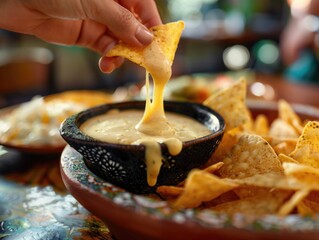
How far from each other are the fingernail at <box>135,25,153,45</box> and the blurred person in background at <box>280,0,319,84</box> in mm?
2458

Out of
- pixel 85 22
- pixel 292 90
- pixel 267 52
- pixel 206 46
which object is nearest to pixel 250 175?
pixel 85 22

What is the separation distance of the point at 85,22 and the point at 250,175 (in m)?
0.78

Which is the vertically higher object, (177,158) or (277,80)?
(177,158)

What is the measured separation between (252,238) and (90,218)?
22.0 inches

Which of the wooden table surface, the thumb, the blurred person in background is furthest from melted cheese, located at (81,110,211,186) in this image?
the blurred person in background

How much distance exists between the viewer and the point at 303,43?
410 centimetres

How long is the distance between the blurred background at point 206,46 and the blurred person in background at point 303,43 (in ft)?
0.15

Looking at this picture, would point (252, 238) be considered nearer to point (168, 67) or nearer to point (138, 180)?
point (138, 180)

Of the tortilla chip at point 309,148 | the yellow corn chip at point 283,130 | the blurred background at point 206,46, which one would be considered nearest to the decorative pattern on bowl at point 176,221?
the tortilla chip at point 309,148

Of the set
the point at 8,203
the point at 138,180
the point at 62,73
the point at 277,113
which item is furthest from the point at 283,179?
the point at 62,73

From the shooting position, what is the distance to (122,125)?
1.25 m

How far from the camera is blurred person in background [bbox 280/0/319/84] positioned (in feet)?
12.1

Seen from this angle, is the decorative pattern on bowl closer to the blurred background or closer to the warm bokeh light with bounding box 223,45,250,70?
the blurred background

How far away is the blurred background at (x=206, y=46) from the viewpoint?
6004mm
